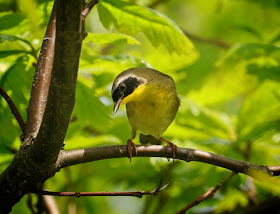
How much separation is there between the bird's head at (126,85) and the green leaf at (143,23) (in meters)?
0.55

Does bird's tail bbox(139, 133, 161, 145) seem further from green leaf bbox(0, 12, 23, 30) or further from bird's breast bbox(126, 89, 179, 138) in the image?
green leaf bbox(0, 12, 23, 30)

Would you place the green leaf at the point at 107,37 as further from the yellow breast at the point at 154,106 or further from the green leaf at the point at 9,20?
the yellow breast at the point at 154,106

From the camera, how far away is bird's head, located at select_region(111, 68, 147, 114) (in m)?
2.89

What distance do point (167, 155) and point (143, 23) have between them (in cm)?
82

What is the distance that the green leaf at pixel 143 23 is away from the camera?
2.36 m

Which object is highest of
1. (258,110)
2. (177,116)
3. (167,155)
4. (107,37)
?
(107,37)

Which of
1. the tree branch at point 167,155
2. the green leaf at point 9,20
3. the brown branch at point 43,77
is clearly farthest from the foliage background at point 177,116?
the tree branch at point 167,155

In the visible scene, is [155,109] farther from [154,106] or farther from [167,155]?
[167,155]

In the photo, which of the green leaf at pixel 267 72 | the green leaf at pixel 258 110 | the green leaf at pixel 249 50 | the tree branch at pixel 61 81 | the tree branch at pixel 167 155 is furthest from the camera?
the green leaf at pixel 258 110

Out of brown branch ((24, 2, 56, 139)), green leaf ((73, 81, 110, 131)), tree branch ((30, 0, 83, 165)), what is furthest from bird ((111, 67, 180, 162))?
tree branch ((30, 0, 83, 165))

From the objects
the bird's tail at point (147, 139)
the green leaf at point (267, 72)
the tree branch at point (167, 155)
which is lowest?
the bird's tail at point (147, 139)

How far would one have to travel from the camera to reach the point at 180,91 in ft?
13.3

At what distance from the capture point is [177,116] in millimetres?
3336

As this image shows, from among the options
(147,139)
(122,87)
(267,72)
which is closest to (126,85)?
(122,87)
